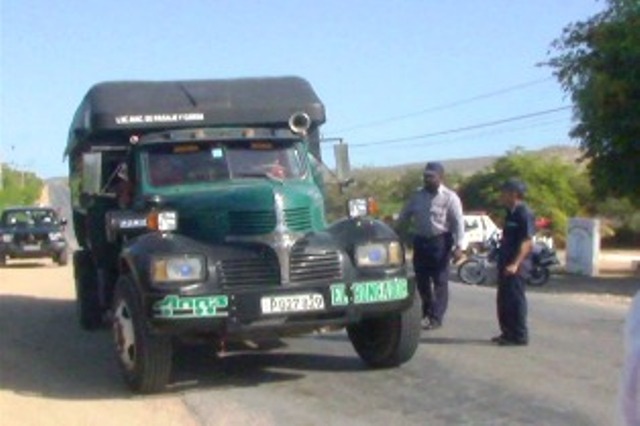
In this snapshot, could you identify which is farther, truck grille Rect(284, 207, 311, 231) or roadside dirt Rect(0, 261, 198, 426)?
truck grille Rect(284, 207, 311, 231)

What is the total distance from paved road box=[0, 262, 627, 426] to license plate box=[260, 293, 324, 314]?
24.9 inches

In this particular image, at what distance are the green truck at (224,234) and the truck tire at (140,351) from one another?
0.01 meters

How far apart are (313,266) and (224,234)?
77 cm

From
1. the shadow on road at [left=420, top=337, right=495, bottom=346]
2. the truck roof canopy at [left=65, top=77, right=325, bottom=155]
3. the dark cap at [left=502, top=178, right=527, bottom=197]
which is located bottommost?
the shadow on road at [left=420, top=337, right=495, bottom=346]

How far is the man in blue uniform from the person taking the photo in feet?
37.8

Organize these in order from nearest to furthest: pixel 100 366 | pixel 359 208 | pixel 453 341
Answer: pixel 359 208 → pixel 100 366 → pixel 453 341

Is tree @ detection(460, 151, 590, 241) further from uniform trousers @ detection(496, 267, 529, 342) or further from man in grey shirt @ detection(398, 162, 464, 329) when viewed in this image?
uniform trousers @ detection(496, 267, 529, 342)

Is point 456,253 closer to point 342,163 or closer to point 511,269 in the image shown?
point 511,269

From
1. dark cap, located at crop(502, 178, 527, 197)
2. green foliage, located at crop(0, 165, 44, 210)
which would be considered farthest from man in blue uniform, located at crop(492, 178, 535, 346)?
green foliage, located at crop(0, 165, 44, 210)

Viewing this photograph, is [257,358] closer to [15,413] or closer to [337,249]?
[337,249]

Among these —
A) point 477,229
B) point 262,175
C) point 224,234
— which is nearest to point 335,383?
point 224,234

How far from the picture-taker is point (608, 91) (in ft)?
100

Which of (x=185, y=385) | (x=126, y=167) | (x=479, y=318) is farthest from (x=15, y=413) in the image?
(x=479, y=318)

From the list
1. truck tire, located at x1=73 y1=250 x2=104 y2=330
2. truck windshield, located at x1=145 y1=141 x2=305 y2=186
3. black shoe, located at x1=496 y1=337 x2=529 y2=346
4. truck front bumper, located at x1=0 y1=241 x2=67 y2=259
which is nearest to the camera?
truck windshield, located at x1=145 y1=141 x2=305 y2=186
